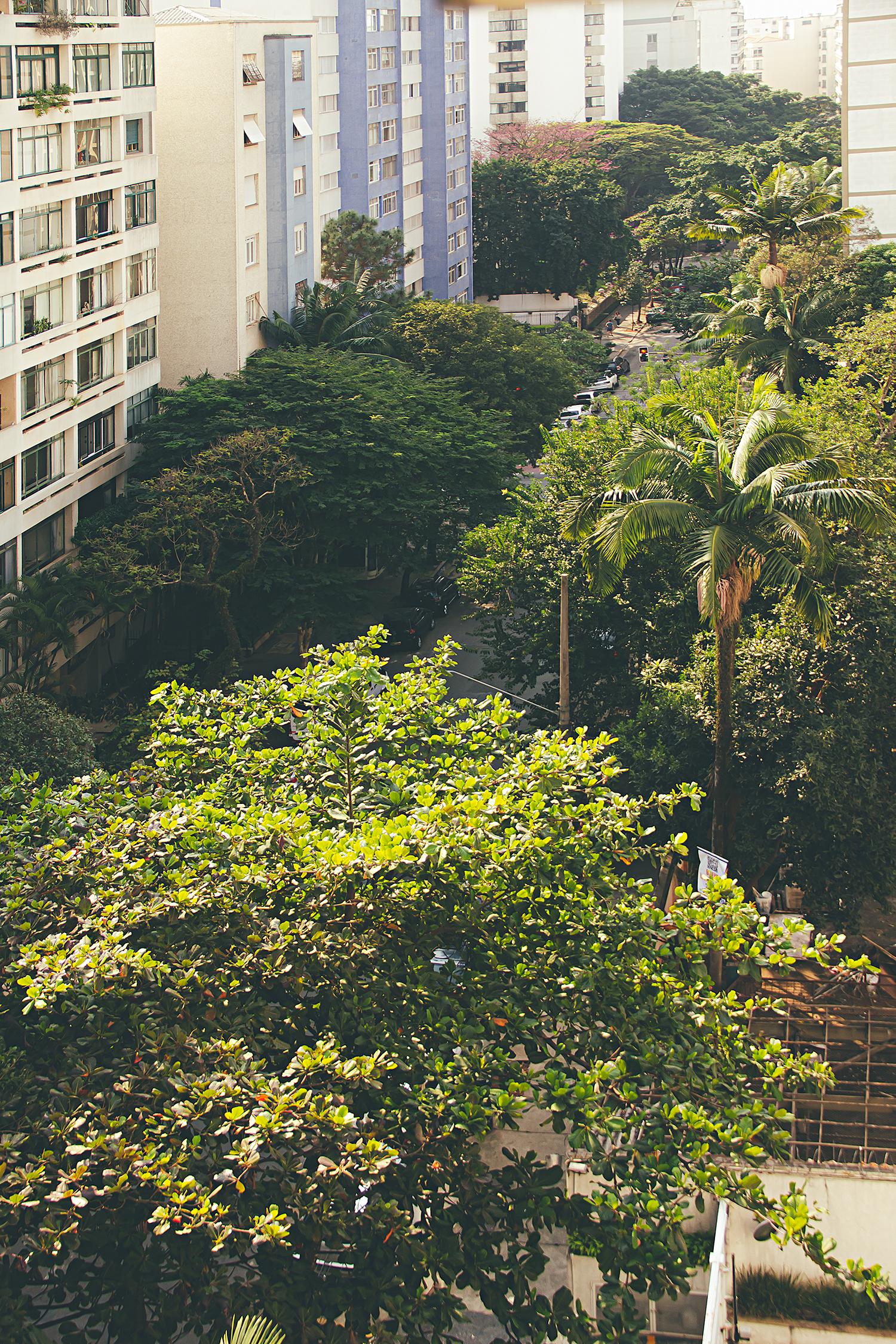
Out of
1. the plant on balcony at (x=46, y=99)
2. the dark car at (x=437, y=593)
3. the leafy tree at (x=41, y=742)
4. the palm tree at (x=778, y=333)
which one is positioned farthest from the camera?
the dark car at (x=437, y=593)

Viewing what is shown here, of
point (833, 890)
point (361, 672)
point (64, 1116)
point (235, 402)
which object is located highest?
point (235, 402)

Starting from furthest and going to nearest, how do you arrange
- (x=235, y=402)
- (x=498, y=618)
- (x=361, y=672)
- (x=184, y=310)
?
1. (x=184, y=310)
2. (x=235, y=402)
3. (x=498, y=618)
4. (x=361, y=672)

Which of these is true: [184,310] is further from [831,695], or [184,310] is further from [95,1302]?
[95,1302]

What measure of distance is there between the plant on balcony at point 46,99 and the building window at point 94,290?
4190 mm

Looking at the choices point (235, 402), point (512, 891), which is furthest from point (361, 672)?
point (235, 402)

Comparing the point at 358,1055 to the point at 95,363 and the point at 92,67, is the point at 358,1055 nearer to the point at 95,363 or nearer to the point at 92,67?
the point at 95,363

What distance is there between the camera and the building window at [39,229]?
30.9 m

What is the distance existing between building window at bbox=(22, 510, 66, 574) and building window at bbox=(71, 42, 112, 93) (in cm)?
1070

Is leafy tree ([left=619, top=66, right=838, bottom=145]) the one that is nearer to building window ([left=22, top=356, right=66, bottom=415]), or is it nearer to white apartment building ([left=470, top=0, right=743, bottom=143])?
white apartment building ([left=470, top=0, right=743, bottom=143])

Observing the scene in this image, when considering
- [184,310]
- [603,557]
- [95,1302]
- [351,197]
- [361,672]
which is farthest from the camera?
[351,197]

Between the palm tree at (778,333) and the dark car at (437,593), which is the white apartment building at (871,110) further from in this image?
the dark car at (437,593)

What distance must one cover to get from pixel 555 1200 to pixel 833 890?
12.8m

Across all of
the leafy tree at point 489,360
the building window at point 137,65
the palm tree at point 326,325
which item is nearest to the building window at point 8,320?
the building window at point 137,65

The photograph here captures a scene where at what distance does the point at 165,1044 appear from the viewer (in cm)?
1130
